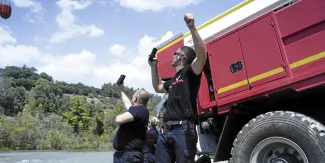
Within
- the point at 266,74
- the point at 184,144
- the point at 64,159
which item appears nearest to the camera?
the point at 184,144

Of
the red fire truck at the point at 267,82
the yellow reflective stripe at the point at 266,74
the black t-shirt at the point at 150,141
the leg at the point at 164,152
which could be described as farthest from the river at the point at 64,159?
the leg at the point at 164,152

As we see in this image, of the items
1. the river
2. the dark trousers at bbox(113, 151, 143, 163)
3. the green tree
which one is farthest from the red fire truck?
the green tree

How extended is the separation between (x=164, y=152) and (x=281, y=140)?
4.77 feet

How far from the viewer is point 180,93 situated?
3213 millimetres

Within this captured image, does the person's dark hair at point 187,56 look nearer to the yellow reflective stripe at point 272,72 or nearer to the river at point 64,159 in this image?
the yellow reflective stripe at point 272,72

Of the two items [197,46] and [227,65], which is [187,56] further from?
[227,65]

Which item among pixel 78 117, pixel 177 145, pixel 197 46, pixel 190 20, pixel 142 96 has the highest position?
pixel 78 117

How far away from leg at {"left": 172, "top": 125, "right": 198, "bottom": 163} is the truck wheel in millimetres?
1204

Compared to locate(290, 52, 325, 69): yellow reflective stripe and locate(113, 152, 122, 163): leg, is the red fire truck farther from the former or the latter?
locate(113, 152, 122, 163): leg

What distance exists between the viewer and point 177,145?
3.08 metres

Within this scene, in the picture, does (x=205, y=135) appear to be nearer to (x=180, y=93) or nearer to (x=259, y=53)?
(x=259, y=53)

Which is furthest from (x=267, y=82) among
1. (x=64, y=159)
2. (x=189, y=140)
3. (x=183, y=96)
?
(x=64, y=159)

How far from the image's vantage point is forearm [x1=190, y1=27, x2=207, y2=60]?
9.55 ft

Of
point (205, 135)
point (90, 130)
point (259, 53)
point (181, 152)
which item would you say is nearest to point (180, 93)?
point (181, 152)
